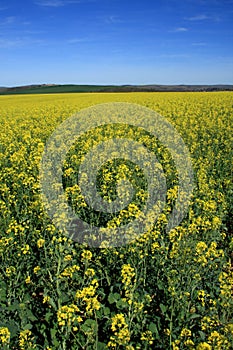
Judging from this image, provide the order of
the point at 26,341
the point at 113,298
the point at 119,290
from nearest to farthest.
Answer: the point at 26,341, the point at 113,298, the point at 119,290

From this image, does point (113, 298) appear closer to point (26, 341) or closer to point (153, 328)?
point (153, 328)

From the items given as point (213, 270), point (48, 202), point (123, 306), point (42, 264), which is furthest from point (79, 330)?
point (48, 202)

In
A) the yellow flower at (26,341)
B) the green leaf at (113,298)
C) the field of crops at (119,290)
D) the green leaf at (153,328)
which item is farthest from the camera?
the green leaf at (113,298)

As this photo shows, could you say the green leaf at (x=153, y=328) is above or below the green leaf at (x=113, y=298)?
below

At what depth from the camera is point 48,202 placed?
605cm

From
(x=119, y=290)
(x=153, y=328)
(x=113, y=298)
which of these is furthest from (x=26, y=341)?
(x=119, y=290)

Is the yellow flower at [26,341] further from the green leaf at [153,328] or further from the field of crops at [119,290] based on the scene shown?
the green leaf at [153,328]

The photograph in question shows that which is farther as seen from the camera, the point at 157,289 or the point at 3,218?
the point at 3,218

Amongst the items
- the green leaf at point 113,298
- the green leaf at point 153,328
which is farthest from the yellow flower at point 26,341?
the green leaf at point 153,328

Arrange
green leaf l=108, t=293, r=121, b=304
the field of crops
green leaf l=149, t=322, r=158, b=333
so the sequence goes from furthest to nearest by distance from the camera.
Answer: green leaf l=108, t=293, r=121, b=304
green leaf l=149, t=322, r=158, b=333
the field of crops

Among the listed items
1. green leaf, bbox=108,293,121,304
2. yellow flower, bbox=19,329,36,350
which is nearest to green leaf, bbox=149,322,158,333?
green leaf, bbox=108,293,121,304

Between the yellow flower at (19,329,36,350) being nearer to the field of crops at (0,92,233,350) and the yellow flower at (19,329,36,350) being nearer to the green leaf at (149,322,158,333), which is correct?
the field of crops at (0,92,233,350)

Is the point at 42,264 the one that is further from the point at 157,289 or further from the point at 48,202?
the point at 157,289

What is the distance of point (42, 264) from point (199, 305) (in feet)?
7.76
